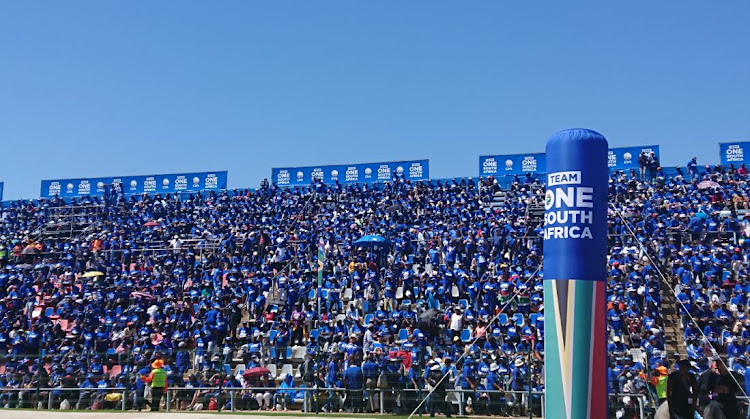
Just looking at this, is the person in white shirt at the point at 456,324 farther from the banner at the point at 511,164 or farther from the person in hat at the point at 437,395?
the banner at the point at 511,164

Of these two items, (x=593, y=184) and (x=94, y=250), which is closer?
(x=593, y=184)

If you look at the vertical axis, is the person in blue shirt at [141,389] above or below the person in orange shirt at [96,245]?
below

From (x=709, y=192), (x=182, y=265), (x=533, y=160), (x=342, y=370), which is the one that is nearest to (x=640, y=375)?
(x=342, y=370)

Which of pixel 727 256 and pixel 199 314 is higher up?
pixel 727 256

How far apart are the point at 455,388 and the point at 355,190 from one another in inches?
914

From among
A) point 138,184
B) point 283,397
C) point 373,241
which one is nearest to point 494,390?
point 283,397

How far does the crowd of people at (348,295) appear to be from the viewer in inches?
707

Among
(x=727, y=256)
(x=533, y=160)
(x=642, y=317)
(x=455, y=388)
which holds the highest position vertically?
(x=533, y=160)

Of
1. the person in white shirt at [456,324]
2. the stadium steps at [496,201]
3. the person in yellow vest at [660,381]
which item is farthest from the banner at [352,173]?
the person in yellow vest at [660,381]

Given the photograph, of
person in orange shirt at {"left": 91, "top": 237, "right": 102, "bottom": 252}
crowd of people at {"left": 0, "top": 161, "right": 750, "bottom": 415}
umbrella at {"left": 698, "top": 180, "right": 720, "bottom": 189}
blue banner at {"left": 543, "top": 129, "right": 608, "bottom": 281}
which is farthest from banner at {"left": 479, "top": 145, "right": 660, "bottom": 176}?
blue banner at {"left": 543, "top": 129, "right": 608, "bottom": 281}

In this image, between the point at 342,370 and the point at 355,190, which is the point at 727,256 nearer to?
the point at 342,370

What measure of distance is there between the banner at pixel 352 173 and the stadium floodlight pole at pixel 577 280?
95.3 feet

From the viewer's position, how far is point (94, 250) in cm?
3469

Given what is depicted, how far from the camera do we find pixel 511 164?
129ft
